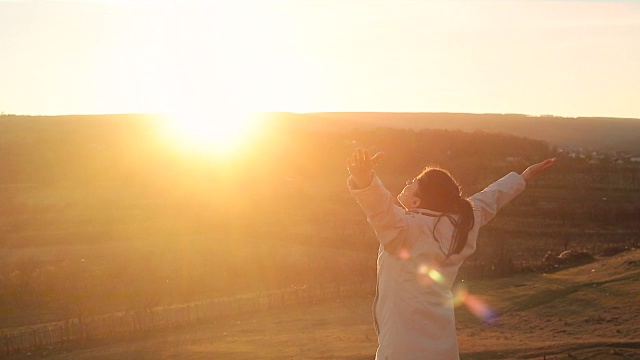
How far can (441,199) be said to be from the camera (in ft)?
11.8

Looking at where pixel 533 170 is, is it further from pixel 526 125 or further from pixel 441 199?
pixel 526 125

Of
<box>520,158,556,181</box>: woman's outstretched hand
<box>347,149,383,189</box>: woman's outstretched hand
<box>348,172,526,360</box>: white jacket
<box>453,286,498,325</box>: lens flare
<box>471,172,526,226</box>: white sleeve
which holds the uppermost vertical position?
<box>347,149,383,189</box>: woman's outstretched hand

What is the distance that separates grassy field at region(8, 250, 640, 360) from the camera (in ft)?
29.7

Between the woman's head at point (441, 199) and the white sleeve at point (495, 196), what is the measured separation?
18cm

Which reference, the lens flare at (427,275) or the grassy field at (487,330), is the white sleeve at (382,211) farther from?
the grassy field at (487,330)

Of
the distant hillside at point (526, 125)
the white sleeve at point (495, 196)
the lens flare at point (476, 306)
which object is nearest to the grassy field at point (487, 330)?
the lens flare at point (476, 306)

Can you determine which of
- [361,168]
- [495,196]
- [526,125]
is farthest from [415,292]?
[526,125]

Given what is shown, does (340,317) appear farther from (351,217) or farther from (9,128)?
(9,128)

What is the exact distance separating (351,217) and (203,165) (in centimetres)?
1891

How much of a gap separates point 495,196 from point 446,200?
1.29ft

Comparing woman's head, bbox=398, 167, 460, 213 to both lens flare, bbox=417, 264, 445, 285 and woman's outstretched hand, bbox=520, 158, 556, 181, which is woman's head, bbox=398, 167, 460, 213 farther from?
woman's outstretched hand, bbox=520, 158, 556, 181

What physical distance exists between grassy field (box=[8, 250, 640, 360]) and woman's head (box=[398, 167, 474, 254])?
4.85 metres

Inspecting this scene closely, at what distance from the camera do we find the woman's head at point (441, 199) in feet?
11.6

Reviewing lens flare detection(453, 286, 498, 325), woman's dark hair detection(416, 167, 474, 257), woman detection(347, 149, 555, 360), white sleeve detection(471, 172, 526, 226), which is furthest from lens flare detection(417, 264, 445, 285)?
lens flare detection(453, 286, 498, 325)
